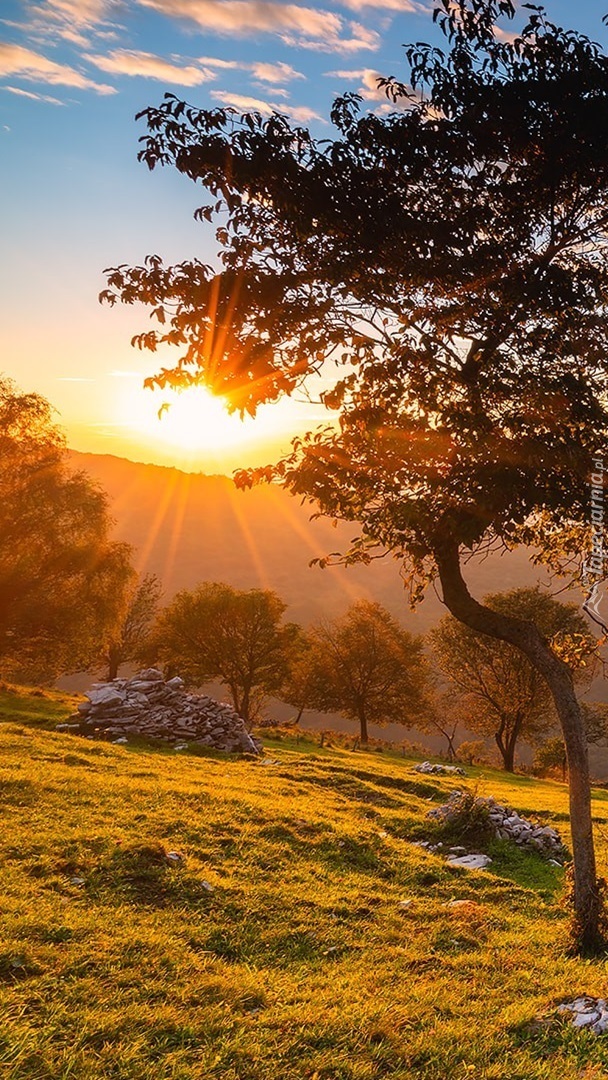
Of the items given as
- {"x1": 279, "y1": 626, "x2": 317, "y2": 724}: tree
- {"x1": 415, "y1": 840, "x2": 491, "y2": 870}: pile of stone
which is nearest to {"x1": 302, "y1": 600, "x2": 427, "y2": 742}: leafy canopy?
{"x1": 279, "y1": 626, "x2": 317, "y2": 724}: tree

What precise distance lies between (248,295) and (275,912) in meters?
10.9

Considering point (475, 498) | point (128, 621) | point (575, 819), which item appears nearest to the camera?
point (475, 498)

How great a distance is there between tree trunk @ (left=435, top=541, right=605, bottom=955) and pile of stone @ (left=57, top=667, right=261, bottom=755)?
21162 mm

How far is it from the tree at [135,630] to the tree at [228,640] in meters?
4.71

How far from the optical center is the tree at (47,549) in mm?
36562

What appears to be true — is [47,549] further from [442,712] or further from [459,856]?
[442,712]

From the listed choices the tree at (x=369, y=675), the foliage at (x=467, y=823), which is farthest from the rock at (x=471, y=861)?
the tree at (x=369, y=675)

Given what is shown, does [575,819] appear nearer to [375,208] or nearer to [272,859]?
[272,859]

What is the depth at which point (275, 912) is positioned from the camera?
35.3 feet

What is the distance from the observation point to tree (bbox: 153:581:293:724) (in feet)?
190

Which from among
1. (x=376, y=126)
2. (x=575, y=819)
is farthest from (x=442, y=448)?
(x=575, y=819)

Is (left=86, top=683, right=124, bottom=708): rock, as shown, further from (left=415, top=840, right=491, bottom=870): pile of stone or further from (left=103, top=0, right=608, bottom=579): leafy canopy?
(left=103, top=0, right=608, bottom=579): leafy canopy

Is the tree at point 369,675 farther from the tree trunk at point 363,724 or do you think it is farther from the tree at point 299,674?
the tree at point 299,674

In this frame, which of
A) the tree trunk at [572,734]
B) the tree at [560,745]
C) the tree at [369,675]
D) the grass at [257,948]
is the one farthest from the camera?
the tree at [560,745]
